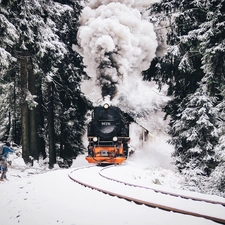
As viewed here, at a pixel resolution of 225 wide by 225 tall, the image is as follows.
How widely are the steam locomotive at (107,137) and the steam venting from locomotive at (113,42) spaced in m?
6.34

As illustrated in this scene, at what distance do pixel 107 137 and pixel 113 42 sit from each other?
13.3m

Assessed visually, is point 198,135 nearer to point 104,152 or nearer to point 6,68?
point 104,152

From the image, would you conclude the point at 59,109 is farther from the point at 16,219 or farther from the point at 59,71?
the point at 16,219

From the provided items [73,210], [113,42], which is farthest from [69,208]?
[113,42]

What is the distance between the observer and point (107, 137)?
15695 mm

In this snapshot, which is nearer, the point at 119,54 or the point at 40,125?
the point at 40,125

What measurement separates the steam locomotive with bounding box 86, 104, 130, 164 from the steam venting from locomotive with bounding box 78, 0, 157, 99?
20.8 ft

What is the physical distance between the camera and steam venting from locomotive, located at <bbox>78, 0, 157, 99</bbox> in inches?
965

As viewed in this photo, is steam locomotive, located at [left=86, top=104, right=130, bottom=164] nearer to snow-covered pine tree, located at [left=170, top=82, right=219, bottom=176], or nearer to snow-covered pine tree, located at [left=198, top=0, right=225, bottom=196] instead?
snow-covered pine tree, located at [left=170, top=82, right=219, bottom=176]

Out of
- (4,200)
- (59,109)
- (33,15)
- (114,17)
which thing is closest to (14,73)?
(33,15)

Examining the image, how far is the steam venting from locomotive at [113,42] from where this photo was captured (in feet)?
80.4

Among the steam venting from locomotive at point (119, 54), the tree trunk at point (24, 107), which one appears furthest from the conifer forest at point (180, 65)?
the steam venting from locomotive at point (119, 54)

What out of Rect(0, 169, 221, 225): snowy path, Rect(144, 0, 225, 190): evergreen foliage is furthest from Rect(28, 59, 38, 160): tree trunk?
Rect(0, 169, 221, 225): snowy path

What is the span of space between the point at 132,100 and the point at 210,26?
91.6ft
